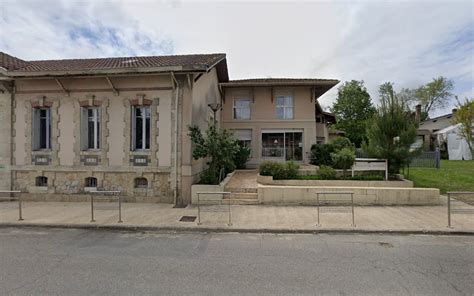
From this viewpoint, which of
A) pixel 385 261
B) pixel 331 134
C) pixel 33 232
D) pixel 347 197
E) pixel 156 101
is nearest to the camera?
pixel 385 261

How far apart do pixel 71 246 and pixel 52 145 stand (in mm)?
6490

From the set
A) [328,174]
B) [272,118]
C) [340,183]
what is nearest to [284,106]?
[272,118]

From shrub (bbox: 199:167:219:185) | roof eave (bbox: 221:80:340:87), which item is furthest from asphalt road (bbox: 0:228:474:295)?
roof eave (bbox: 221:80:340:87)

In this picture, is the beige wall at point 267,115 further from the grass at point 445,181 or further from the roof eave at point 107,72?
the roof eave at point 107,72

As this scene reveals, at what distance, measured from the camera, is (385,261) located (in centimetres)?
460

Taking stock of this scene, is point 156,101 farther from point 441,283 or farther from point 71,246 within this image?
point 441,283

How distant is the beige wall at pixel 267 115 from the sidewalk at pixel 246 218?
934cm

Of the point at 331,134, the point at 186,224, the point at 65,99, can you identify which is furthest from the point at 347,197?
the point at 331,134

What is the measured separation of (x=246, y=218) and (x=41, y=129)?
9.62 metres

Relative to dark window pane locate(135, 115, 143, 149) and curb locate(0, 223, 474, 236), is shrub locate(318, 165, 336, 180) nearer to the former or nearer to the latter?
curb locate(0, 223, 474, 236)

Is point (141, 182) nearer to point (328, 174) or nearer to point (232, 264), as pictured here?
point (232, 264)

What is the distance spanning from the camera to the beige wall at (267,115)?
1750 centimetres

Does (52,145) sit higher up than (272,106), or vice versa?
(272,106)

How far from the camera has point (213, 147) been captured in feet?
30.8
